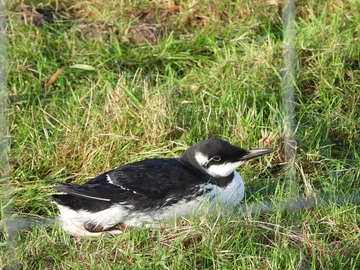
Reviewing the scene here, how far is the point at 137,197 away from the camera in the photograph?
442cm

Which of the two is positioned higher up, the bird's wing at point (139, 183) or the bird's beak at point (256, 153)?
the bird's wing at point (139, 183)

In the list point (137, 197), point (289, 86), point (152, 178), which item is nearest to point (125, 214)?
point (137, 197)

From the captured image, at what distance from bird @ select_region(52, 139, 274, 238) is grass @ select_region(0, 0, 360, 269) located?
0.13 metres

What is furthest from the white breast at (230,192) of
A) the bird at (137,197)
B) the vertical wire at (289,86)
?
the vertical wire at (289,86)

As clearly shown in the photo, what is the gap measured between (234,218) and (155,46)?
2.29m

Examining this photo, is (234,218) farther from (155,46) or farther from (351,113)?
(155,46)

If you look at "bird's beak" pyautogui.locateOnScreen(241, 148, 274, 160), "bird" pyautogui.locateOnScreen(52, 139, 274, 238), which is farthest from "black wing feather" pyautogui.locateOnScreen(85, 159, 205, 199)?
"bird's beak" pyautogui.locateOnScreen(241, 148, 274, 160)

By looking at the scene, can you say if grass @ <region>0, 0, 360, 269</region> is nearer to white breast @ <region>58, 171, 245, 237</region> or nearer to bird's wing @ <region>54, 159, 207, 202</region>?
white breast @ <region>58, 171, 245, 237</region>

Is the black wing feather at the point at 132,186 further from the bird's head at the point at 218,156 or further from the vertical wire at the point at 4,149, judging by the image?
the vertical wire at the point at 4,149

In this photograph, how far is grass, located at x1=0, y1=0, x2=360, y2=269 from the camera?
13.3 ft

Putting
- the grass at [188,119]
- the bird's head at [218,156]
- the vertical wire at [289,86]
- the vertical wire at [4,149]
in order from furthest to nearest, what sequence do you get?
the vertical wire at [289,86]
the bird's head at [218,156]
the vertical wire at [4,149]
the grass at [188,119]

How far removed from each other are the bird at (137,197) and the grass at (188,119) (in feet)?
0.44

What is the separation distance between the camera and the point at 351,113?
17.7 feet

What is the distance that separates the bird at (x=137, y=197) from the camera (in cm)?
438
